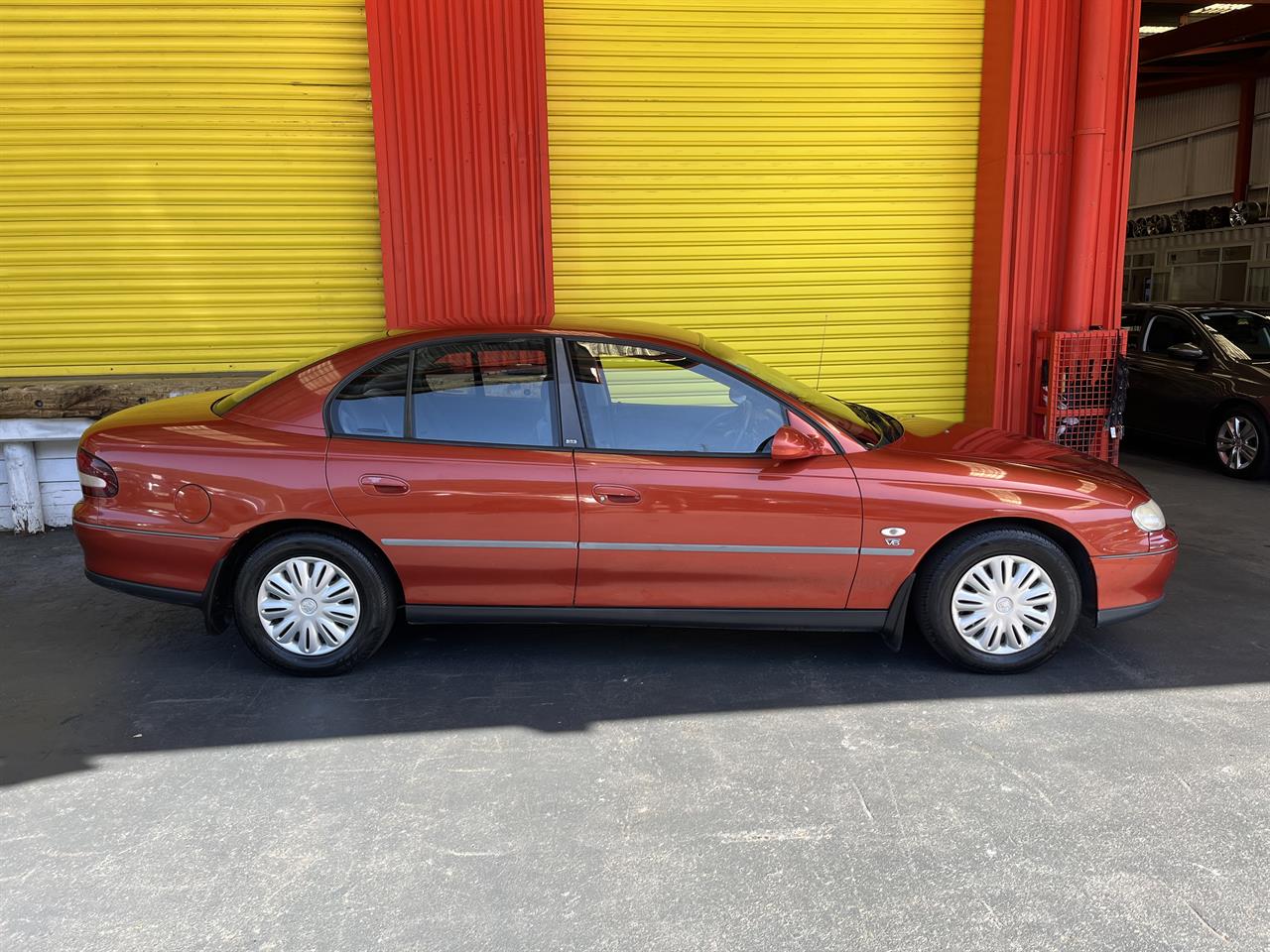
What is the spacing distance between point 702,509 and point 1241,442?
6.86 m

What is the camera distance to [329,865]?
286cm

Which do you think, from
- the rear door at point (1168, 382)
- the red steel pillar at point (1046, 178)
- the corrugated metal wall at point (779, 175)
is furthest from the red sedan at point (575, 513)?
the rear door at point (1168, 382)

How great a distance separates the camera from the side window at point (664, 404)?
4152 millimetres

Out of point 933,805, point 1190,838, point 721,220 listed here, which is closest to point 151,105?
point 721,220

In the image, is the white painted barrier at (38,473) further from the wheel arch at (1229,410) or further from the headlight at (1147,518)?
the wheel arch at (1229,410)

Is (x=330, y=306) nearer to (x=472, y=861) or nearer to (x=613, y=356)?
(x=613, y=356)

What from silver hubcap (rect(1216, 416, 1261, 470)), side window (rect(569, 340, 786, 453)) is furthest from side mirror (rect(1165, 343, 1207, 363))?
side window (rect(569, 340, 786, 453))

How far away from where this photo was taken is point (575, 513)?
13.3ft

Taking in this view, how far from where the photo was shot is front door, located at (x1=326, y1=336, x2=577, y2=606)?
406cm

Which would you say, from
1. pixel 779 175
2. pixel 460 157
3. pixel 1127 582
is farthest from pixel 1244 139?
pixel 1127 582

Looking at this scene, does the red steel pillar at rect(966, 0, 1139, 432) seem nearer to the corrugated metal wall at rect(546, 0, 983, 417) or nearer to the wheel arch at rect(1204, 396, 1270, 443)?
the corrugated metal wall at rect(546, 0, 983, 417)

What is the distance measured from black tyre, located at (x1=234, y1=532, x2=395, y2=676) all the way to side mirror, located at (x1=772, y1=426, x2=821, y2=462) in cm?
174

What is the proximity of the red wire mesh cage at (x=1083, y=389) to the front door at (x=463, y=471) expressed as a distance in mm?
4575

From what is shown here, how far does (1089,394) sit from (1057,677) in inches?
148
